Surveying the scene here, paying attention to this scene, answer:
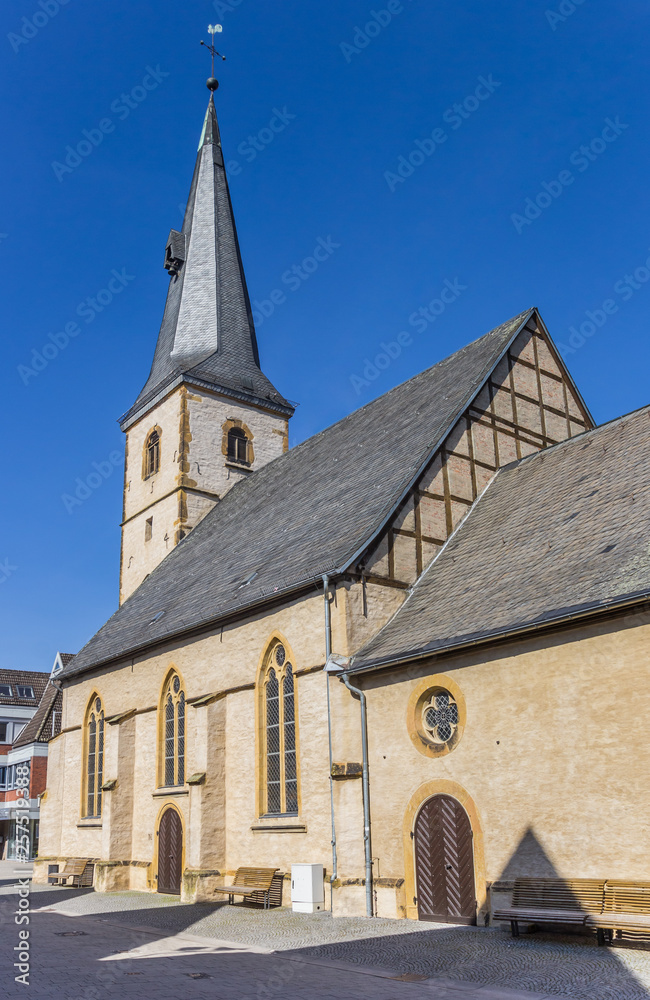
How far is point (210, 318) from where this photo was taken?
32.6m

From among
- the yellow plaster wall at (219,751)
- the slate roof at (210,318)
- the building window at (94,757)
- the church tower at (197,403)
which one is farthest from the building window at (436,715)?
the slate roof at (210,318)

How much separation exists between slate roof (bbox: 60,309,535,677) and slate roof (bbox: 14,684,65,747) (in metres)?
15.1

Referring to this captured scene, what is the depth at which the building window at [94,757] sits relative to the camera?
23938mm

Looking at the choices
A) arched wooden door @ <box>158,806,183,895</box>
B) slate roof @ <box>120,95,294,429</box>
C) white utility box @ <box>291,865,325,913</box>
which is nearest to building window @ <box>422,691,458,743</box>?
white utility box @ <box>291,865,325,913</box>

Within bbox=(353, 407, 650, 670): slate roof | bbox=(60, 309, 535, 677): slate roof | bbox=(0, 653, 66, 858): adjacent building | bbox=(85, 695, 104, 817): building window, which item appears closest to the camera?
bbox=(353, 407, 650, 670): slate roof

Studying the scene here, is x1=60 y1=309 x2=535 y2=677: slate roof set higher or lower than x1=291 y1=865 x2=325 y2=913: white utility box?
higher

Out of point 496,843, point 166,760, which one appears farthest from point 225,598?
point 496,843

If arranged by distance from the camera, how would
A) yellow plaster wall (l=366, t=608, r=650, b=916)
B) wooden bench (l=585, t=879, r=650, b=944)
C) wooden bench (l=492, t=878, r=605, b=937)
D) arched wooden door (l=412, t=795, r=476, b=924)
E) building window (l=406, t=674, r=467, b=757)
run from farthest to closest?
building window (l=406, t=674, r=467, b=757)
arched wooden door (l=412, t=795, r=476, b=924)
yellow plaster wall (l=366, t=608, r=650, b=916)
wooden bench (l=492, t=878, r=605, b=937)
wooden bench (l=585, t=879, r=650, b=944)

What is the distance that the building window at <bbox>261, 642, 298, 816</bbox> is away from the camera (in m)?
16.4

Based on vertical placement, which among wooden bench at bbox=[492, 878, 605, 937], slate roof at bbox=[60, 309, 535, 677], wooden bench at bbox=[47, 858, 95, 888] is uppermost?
slate roof at bbox=[60, 309, 535, 677]

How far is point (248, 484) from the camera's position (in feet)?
93.5

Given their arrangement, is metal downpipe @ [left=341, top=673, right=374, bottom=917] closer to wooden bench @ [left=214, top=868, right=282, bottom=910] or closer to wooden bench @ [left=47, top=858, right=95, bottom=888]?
wooden bench @ [left=214, top=868, right=282, bottom=910]

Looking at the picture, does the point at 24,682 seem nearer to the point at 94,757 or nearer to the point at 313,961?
the point at 94,757

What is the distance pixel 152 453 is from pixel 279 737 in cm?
1662
